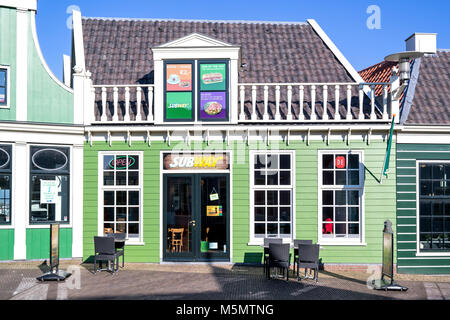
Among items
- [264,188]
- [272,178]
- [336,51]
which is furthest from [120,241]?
[336,51]

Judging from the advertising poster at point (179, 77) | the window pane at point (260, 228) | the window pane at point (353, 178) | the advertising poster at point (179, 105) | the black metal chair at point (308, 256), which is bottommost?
the black metal chair at point (308, 256)

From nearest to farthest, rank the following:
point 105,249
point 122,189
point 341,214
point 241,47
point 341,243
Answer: point 105,249
point 341,243
point 341,214
point 122,189
point 241,47

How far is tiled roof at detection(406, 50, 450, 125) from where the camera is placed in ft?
45.6

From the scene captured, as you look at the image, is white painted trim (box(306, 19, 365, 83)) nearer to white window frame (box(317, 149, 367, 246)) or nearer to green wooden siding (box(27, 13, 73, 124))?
white window frame (box(317, 149, 367, 246))

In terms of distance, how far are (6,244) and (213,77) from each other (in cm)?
706

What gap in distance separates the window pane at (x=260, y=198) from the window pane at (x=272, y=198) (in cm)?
11

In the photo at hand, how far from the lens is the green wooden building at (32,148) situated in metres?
13.3

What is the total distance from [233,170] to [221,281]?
3.28m

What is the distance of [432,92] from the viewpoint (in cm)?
1483

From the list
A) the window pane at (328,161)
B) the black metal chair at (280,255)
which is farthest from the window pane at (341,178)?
the black metal chair at (280,255)

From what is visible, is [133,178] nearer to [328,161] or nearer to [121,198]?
[121,198]

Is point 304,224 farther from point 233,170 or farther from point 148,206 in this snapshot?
point 148,206

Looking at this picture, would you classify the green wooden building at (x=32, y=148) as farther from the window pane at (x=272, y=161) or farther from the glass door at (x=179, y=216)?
the window pane at (x=272, y=161)

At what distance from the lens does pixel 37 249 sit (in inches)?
533
